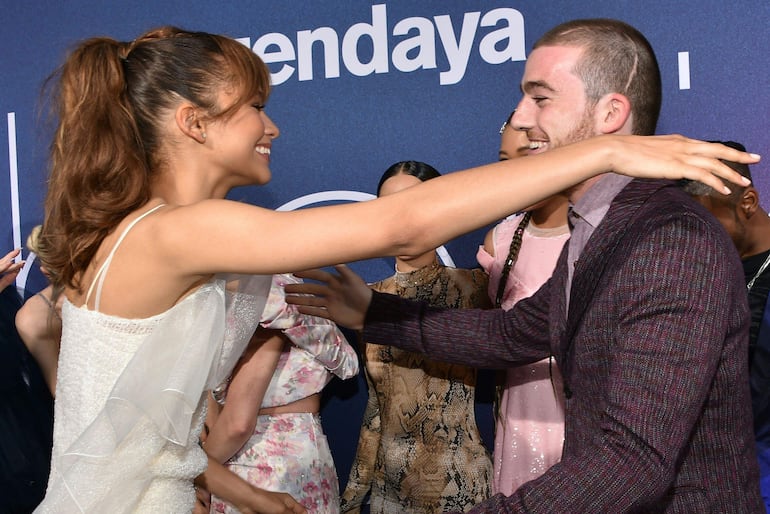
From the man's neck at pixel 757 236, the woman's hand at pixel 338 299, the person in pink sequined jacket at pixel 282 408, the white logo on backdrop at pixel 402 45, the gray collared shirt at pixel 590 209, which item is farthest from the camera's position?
the white logo on backdrop at pixel 402 45

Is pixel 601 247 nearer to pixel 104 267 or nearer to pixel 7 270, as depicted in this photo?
pixel 104 267

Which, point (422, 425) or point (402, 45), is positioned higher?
point (402, 45)

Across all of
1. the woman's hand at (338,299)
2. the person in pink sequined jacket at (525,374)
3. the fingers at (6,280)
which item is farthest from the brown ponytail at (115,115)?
the fingers at (6,280)

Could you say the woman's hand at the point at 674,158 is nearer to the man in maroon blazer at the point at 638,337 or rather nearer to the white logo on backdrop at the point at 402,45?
the man in maroon blazer at the point at 638,337

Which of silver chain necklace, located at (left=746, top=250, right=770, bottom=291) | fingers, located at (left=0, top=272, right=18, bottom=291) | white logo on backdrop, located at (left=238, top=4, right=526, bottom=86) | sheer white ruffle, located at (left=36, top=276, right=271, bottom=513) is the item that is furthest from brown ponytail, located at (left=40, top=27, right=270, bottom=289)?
silver chain necklace, located at (left=746, top=250, right=770, bottom=291)

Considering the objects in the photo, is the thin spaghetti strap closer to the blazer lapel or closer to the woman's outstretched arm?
the woman's outstretched arm

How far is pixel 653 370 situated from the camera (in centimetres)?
148

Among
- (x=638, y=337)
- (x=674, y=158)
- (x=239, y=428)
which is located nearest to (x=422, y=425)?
(x=239, y=428)

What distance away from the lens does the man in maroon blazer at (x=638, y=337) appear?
57.9 inches

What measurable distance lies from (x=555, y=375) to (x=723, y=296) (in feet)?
4.10

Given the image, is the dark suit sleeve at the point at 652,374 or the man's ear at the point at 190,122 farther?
the man's ear at the point at 190,122

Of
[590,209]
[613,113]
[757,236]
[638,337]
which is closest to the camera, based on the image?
[638,337]

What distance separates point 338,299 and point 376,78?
1388mm

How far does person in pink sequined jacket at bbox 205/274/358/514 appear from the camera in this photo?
8.01 ft
